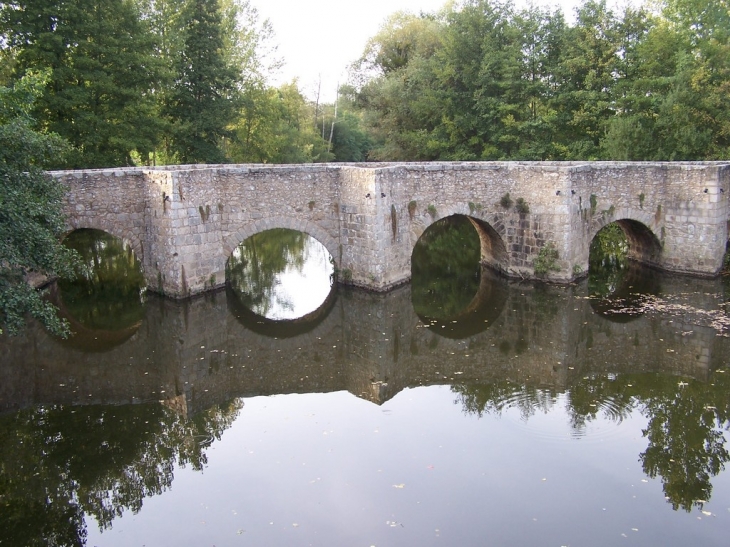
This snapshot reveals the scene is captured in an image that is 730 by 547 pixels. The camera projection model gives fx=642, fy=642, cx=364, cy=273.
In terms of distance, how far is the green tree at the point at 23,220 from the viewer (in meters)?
8.72

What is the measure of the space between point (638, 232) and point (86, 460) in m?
16.1

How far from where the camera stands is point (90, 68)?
18.7m

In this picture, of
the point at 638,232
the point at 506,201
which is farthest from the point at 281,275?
the point at 638,232

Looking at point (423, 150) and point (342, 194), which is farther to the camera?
point (423, 150)

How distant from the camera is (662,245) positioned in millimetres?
17875

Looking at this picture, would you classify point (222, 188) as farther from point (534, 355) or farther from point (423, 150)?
point (423, 150)

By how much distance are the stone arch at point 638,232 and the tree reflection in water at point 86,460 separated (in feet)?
37.5

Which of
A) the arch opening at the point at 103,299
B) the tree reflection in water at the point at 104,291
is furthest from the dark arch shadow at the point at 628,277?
the tree reflection in water at the point at 104,291

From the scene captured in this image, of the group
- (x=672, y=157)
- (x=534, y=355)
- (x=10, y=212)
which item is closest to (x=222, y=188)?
(x=10, y=212)

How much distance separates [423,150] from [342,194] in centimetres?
1255

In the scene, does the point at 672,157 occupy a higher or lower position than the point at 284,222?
higher

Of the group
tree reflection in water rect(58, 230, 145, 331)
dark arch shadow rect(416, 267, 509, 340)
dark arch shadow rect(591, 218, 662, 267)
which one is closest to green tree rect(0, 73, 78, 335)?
tree reflection in water rect(58, 230, 145, 331)

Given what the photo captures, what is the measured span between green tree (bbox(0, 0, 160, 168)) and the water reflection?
202 inches

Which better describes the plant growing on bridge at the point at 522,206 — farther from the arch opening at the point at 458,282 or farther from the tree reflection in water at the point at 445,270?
the tree reflection in water at the point at 445,270
